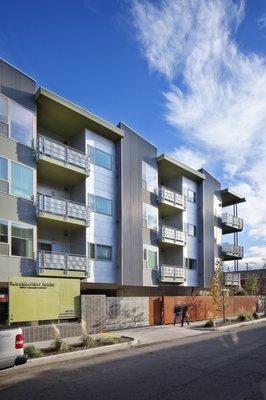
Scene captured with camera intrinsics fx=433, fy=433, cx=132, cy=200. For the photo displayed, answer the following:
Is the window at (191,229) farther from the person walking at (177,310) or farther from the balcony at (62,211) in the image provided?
the balcony at (62,211)

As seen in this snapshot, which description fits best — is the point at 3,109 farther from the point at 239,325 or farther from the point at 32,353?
the point at 239,325

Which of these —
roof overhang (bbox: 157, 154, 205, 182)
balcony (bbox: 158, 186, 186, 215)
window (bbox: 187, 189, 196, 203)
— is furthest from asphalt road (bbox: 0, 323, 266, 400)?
window (bbox: 187, 189, 196, 203)

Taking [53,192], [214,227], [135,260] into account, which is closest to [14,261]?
[53,192]

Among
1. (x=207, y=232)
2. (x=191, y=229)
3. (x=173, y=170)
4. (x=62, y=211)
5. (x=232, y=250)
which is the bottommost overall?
(x=232, y=250)

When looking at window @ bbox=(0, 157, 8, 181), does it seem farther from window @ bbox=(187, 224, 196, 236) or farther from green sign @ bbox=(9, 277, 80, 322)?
window @ bbox=(187, 224, 196, 236)

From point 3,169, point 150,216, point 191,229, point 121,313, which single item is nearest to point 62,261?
point 121,313

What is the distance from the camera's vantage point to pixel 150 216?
1314 inches

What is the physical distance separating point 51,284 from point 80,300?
209 centimetres

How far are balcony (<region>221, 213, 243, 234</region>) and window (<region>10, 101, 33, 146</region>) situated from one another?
27.5 m

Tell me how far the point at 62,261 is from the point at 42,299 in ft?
17.1

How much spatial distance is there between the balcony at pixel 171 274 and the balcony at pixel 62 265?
9147 millimetres

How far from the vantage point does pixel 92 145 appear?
1104 inches

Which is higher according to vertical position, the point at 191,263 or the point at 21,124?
the point at 21,124

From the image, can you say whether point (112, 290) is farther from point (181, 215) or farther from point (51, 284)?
point (51, 284)
